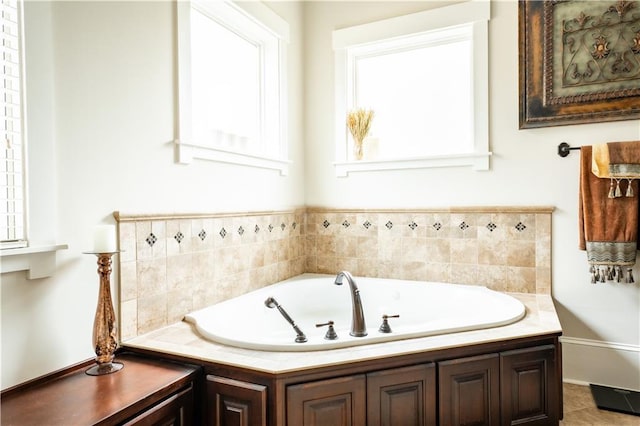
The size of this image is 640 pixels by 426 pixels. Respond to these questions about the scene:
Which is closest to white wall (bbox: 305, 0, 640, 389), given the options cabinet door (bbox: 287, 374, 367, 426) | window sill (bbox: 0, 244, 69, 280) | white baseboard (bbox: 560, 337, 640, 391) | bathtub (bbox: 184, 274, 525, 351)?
white baseboard (bbox: 560, 337, 640, 391)

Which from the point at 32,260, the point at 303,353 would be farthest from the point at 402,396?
the point at 32,260

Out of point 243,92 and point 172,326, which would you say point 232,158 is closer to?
point 243,92

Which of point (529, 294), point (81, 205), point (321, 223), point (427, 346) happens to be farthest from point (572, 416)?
point (81, 205)

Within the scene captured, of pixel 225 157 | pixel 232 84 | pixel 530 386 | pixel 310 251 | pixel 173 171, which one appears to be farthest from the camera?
pixel 310 251

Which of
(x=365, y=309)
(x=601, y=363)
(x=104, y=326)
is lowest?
(x=601, y=363)

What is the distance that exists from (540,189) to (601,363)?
1.10 m

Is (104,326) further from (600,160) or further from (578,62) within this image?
(578,62)

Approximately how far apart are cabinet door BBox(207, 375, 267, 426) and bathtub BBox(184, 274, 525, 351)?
24 centimetres

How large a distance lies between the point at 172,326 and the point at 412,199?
180cm

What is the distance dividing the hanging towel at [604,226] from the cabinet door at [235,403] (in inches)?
79.9

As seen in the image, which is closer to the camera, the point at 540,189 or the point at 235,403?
the point at 235,403

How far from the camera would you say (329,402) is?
154 cm

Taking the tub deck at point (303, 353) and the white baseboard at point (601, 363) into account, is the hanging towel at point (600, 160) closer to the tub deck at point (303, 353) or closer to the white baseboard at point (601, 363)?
the tub deck at point (303, 353)

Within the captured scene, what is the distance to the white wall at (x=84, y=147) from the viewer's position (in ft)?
4.82
